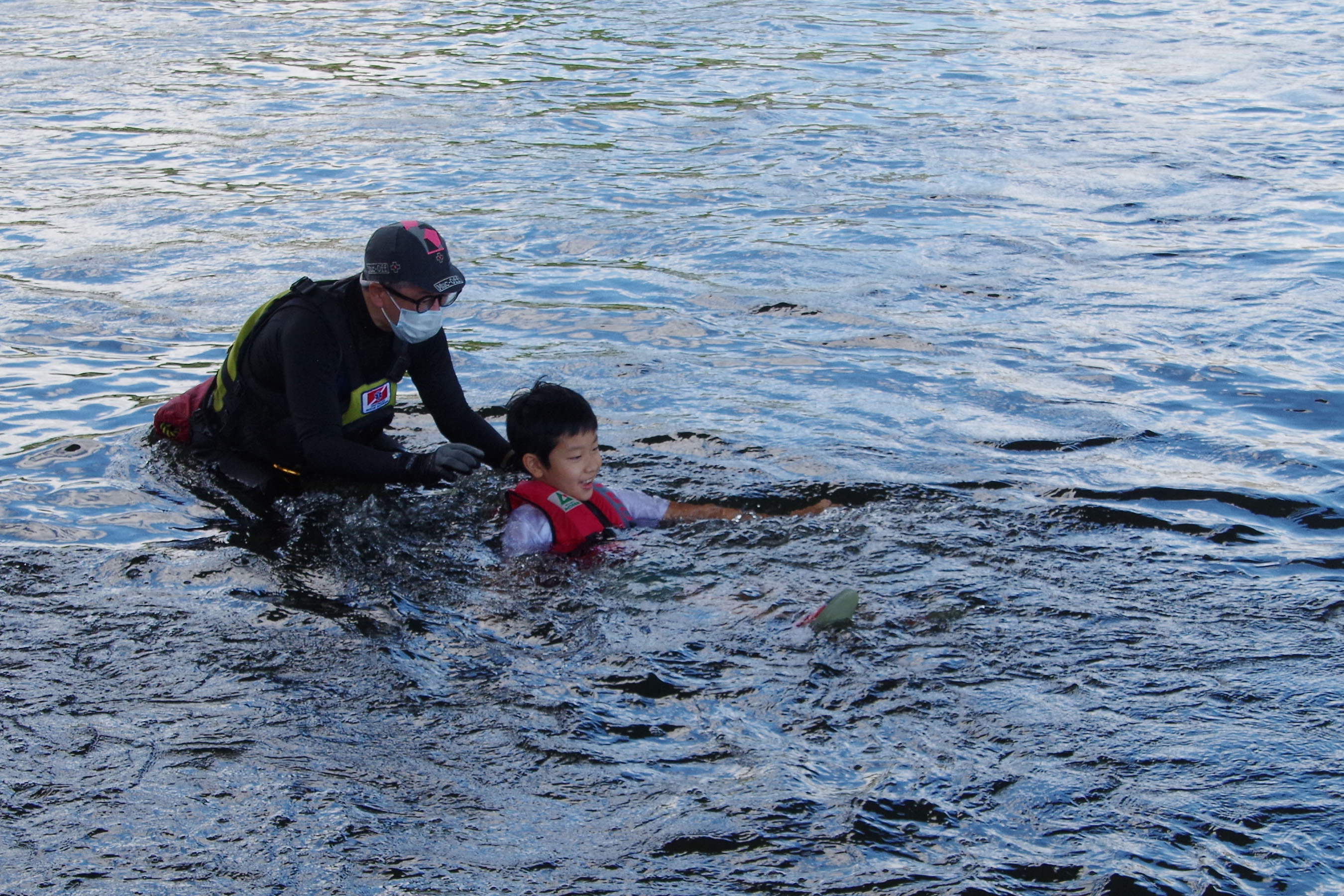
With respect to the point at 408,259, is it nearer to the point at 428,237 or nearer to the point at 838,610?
the point at 428,237

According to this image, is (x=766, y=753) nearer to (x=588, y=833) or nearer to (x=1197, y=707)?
(x=588, y=833)

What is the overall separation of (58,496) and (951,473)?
4593mm

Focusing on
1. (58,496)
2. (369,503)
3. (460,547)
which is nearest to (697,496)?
(460,547)

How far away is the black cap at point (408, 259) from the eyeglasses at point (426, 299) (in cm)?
3

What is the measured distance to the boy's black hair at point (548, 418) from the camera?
17.5 ft

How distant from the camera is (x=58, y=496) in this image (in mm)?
6246

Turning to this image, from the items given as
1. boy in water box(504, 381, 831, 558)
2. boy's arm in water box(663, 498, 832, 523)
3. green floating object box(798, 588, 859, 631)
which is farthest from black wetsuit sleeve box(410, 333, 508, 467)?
green floating object box(798, 588, 859, 631)

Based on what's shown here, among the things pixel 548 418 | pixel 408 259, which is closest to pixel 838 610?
pixel 548 418

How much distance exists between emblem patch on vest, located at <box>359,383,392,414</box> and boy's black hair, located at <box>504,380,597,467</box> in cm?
78

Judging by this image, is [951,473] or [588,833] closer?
[588,833]

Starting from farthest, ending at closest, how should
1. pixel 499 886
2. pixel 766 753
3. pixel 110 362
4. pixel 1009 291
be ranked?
pixel 1009 291, pixel 110 362, pixel 766 753, pixel 499 886

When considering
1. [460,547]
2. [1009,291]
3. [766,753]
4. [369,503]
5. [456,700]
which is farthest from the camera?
[1009,291]

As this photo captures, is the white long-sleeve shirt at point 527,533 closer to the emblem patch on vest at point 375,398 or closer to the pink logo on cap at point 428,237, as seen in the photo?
the emblem patch on vest at point 375,398

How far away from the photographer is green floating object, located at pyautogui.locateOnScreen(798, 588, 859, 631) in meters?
4.64
